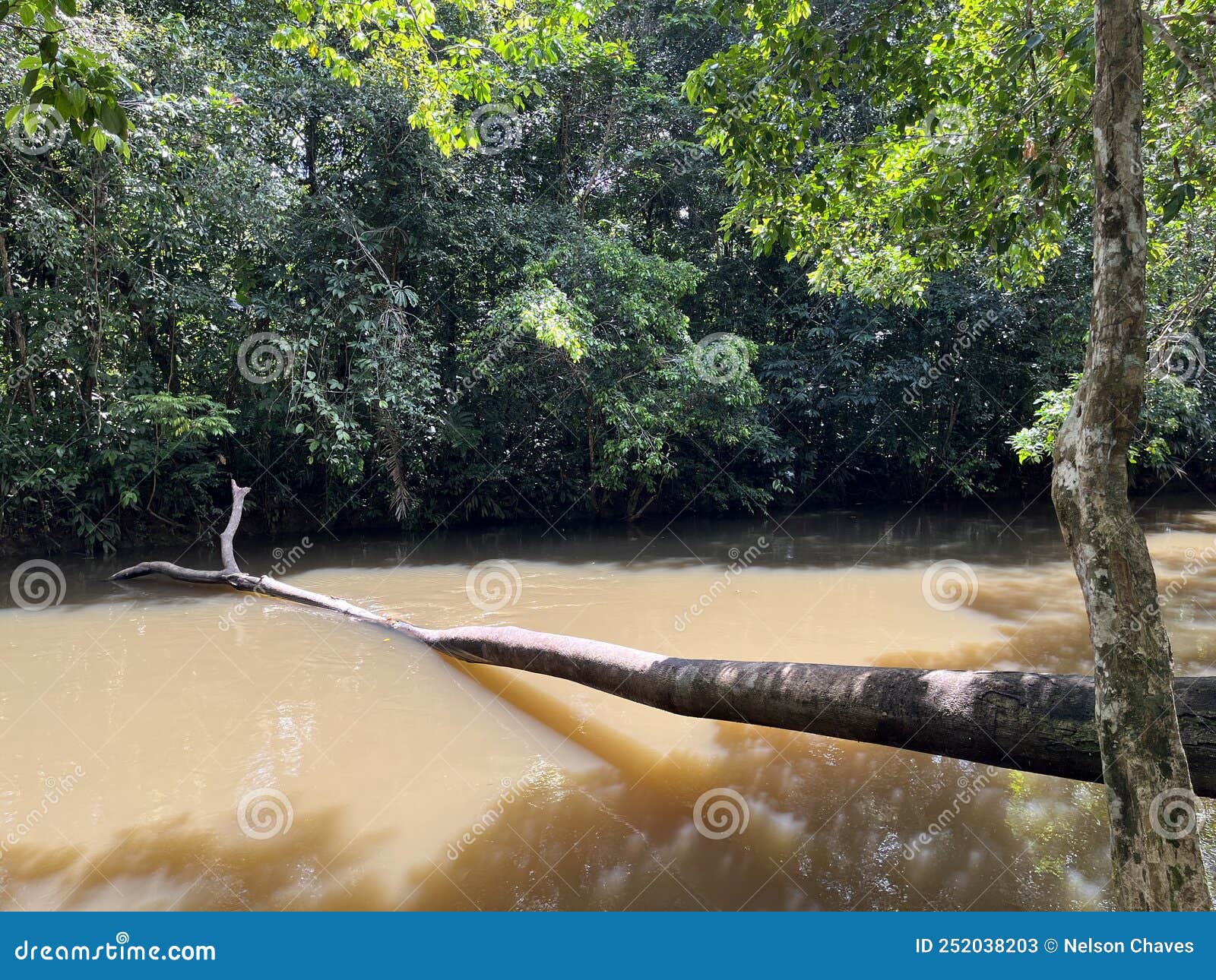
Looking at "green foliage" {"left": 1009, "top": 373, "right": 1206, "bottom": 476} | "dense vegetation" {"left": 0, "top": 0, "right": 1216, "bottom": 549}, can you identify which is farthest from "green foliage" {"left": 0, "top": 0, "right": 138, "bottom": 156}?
"dense vegetation" {"left": 0, "top": 0, "right": 1216, "bottom": 549}

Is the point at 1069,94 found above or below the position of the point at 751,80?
below

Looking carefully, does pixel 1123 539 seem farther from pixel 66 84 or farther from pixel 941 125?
pixel 941 125

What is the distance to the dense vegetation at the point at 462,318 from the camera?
8688 millimetres

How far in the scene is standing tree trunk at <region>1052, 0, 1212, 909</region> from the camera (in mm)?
1780

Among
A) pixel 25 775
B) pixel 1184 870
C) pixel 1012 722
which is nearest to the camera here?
pixel 1184 870

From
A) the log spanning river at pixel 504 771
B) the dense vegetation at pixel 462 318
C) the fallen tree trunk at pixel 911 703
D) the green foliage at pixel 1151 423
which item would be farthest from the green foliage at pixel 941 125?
the log spanning river at pixel 504 771

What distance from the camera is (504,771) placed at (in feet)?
11.9

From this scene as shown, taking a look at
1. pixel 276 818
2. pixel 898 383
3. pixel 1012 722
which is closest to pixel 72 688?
pixel 276 818

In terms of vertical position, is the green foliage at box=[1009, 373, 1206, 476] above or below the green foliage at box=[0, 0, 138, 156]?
below

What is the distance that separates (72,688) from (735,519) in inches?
397

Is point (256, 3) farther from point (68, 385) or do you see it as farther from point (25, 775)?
point (25, 775)

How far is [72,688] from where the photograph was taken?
15.8ft

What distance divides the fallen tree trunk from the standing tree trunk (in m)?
0.44

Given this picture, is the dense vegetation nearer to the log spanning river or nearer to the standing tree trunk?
the log spanning river
